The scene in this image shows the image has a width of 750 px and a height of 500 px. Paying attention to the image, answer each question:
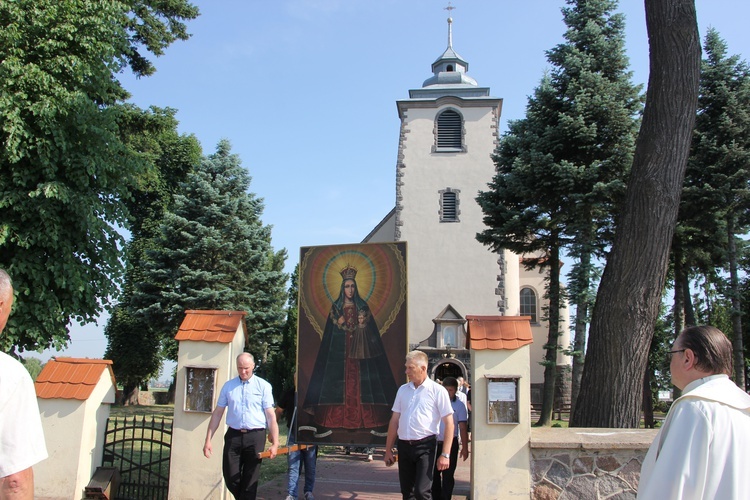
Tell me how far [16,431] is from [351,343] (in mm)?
6422

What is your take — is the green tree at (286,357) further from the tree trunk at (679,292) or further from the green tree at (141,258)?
the tree trunk at (679,292)

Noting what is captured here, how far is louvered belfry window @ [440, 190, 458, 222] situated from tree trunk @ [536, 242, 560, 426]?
10949mm

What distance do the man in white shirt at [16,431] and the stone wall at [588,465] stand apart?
5.71m

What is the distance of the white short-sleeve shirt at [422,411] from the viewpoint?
253 inches

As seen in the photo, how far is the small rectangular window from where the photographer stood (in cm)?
802

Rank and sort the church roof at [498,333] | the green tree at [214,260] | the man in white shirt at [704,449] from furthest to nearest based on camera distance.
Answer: the green tree at [214,260] < the church roof at [498,333] < the man in white shirt at [704,449]

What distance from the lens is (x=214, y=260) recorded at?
25.8 m

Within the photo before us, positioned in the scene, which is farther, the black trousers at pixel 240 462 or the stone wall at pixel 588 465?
the stone wall at pixel 588 465

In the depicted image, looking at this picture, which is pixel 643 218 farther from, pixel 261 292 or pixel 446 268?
pixel 446 268

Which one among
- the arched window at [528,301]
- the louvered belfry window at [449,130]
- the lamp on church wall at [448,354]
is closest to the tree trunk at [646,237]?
the lamp on church wall at [448,354]

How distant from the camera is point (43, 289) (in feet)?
40.9

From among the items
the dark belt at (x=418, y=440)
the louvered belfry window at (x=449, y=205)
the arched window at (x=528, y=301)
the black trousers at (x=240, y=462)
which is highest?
the louvered belfry window at (x=449, y=205)

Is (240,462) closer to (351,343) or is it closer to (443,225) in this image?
(351,343)

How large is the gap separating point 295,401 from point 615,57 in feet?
49.5
